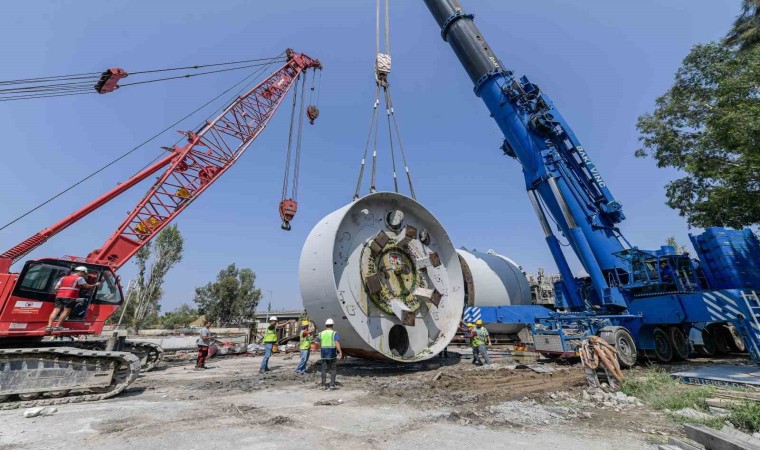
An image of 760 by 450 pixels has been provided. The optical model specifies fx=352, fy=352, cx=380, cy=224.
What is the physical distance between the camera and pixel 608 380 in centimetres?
650

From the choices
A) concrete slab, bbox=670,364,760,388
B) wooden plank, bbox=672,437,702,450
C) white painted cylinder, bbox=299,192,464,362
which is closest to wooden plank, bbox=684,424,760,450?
wooden plank, bbox=672,437,702,450

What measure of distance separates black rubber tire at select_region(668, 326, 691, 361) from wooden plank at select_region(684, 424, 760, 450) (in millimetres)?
8881

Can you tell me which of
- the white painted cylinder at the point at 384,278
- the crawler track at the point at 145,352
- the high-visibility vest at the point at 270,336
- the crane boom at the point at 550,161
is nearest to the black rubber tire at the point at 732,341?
the crane boom at the point at 550,161

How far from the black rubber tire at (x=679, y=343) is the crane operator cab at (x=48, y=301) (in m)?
15.6

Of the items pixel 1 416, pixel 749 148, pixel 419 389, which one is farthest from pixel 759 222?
pixel 1 416

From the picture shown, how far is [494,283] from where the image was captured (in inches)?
598

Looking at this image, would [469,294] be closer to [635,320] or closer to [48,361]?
[635,320]

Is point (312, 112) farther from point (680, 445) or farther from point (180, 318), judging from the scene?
point (180, 318)

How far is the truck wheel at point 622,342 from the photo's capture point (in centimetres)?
887

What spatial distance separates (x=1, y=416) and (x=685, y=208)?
2030 cm

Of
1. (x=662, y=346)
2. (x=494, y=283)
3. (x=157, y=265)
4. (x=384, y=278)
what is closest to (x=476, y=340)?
(x=384, y=278)

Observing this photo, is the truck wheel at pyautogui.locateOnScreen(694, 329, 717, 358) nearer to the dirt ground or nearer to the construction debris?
the dirt ground

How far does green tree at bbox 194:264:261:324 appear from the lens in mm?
54094

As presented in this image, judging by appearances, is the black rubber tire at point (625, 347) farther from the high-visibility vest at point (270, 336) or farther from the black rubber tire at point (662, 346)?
the high-visibility vest at point (270, 336)
